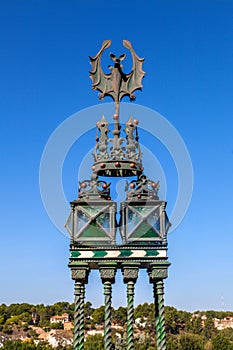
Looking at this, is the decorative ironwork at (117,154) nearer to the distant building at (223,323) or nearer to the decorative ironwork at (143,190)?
the decorative ironwork at (143,190)

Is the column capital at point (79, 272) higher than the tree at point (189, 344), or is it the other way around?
the tree at point (189, 344)

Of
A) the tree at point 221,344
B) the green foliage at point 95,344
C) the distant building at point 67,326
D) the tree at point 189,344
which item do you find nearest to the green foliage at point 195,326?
the tree at point 189,344

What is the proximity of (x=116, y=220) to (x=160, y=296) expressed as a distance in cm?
202

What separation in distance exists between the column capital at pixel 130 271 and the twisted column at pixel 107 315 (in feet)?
1.39

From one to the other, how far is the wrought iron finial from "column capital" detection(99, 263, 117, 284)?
12.7 ft

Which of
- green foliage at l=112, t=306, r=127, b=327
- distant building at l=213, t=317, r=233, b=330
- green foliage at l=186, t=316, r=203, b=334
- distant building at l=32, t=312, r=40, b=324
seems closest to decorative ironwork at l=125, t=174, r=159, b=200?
green foliage at l=112, t=306, r=127, b=327

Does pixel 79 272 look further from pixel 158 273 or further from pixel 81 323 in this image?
pixel 158 273

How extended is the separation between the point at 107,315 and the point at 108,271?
0.98 metres

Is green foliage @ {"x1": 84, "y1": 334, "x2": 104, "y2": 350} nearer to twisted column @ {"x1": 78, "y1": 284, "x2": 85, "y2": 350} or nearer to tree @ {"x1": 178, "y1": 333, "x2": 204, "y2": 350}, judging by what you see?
tree @ {"x1": 178, "y1": 333, "x2": 204, "y2": 350}

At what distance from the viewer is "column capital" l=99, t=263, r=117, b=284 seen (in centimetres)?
1281

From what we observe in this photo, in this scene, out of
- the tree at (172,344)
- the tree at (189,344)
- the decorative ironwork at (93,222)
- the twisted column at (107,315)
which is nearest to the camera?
the twisted column at (107,315)

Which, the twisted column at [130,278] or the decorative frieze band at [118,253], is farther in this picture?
the decorative frieze band at [118,253]

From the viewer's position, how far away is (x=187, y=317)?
415ft

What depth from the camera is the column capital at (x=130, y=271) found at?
12.8 metres
